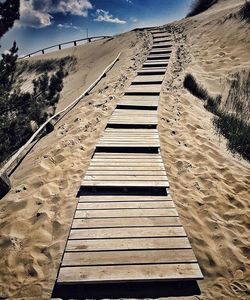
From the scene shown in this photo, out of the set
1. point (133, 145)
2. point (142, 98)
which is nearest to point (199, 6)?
point (142, 98)

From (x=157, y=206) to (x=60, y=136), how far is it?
430cm

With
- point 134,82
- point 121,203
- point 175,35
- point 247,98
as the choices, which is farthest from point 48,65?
point 121,203

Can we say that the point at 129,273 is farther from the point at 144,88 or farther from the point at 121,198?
the point at 144,88

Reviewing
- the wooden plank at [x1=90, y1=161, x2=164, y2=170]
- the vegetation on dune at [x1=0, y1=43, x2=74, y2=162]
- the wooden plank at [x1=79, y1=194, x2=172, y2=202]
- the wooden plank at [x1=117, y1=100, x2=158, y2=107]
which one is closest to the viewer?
the wooden plank at [x1=79, y1=194, x2=172, y2=202]

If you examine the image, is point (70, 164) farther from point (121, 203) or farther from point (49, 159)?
point (121, 203)

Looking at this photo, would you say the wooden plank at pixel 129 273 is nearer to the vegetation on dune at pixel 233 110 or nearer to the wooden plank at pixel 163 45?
the vegetation on dune at pixel 233 110

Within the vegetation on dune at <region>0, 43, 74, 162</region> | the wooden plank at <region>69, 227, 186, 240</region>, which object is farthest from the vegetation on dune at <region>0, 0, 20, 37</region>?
the wooden plank at <region>69, 227, 186, 240</region>

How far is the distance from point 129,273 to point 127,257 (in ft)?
0.86

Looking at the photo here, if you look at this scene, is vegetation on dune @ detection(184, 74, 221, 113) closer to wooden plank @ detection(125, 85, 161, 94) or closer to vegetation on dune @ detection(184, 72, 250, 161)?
vegetation on dune @ detection(184, 72, 250, 161)

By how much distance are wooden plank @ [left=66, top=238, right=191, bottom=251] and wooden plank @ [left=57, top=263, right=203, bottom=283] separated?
1.06 ft

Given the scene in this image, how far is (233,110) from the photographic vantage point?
1080cm

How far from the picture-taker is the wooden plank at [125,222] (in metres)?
4.52

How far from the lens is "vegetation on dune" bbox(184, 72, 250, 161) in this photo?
8.09m

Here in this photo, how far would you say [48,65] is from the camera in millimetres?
29516
